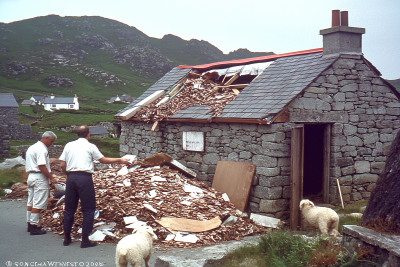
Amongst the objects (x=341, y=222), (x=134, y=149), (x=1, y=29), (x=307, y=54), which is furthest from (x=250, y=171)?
(x=1, y=29)

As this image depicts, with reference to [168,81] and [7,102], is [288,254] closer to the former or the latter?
[168,81]

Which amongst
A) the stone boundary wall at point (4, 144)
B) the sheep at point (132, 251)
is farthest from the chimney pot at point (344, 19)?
the stone boundary wall at point (4, 144)

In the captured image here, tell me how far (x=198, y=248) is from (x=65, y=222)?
242 cm

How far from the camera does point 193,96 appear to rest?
11.6m

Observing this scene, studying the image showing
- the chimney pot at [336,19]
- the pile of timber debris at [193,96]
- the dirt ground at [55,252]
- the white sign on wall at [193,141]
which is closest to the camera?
the dirt ground at [55,252]

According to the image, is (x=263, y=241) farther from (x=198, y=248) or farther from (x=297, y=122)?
(x=297, y=122)

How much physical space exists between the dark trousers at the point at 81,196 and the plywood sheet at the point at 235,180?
3.60 metres

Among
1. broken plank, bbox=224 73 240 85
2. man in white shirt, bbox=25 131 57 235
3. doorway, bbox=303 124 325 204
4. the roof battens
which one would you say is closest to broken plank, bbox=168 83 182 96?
the roof battens

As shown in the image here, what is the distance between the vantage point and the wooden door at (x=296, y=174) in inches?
313

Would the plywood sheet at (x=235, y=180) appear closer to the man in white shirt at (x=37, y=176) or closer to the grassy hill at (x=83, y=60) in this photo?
the man in white shirt at (x=37, y=176)

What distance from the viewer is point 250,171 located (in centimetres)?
834

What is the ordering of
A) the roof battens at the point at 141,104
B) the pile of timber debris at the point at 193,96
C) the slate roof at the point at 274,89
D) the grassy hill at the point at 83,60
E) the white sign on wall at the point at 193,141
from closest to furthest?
the slate roof at the point at 274,89
the white sign on wall at the point at 193,141
the pile of timber debris at the point at 193,96
the roof battens at the point at 141,104
the grassy hill at the point at 83,60

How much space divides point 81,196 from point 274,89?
5417 millimetres


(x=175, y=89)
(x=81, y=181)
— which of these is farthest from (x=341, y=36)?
(x=81, y=181)
